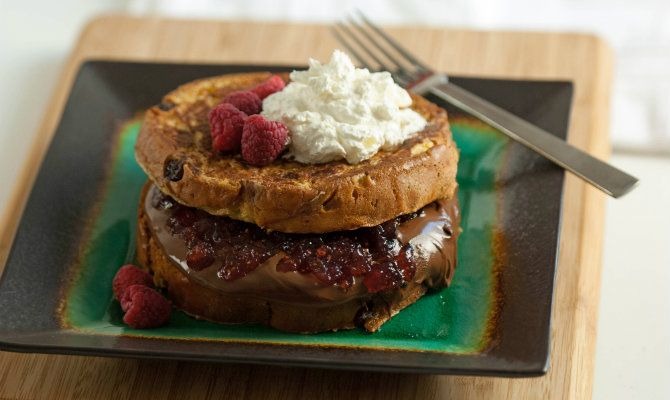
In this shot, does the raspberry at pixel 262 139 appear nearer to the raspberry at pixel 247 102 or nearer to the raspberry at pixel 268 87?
the raspberry at pixel 247 102

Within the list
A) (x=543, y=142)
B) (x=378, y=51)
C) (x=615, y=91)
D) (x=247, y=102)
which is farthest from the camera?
(x=615, y=91)

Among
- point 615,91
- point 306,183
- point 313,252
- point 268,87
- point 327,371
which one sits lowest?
point 327,371

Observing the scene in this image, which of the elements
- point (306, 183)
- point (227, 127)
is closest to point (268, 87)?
point (227, 127)

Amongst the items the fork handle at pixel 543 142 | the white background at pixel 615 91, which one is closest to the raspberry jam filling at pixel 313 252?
the fork handle at pixel 543 142

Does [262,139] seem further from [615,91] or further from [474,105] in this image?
[615,91]

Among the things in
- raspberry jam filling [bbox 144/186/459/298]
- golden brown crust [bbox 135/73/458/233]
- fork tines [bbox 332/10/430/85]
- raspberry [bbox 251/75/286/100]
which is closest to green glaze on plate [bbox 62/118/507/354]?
raspberry jam filling [bbox 144/186/459/298]
